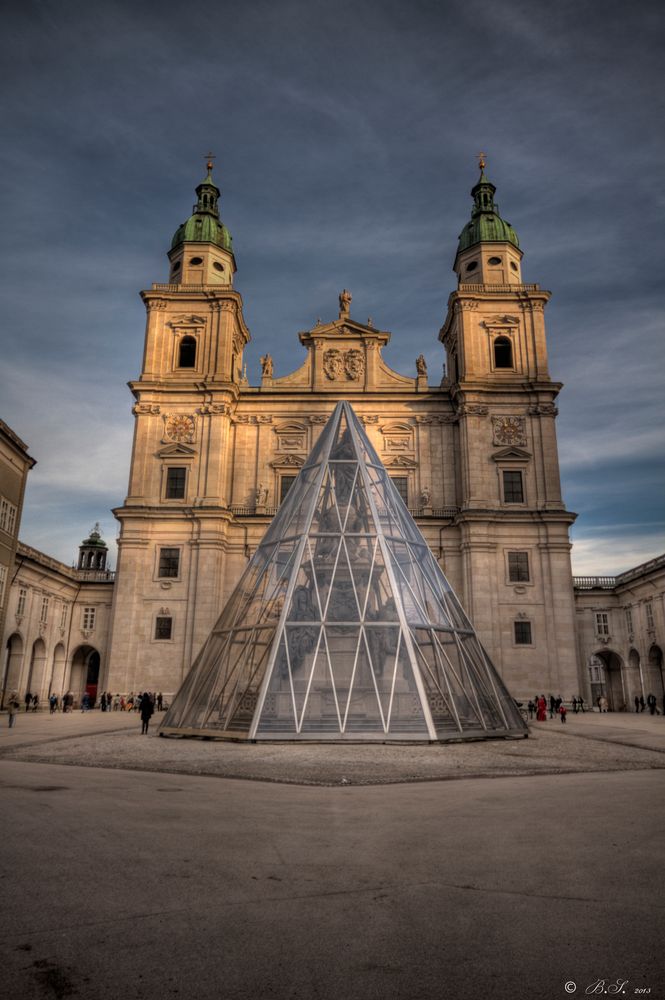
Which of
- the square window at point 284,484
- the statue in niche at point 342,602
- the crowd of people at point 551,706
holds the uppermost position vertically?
the square window at point 284,484

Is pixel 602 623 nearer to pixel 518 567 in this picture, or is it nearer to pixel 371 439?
pixel 518 567

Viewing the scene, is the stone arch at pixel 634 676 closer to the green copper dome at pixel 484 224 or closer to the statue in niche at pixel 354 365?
the statue in niche at pixel 354 365

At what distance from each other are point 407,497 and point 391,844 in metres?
39.9

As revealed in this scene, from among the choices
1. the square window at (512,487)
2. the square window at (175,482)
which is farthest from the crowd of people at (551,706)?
the square window at (175,482)

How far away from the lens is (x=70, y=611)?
51875 millimetres

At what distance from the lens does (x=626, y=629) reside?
165 feet

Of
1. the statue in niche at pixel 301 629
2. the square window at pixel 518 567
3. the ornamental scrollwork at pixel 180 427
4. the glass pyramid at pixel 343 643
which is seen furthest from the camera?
the ornamental scrollwork at pixel 180 427

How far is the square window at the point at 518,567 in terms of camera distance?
44.5 meters

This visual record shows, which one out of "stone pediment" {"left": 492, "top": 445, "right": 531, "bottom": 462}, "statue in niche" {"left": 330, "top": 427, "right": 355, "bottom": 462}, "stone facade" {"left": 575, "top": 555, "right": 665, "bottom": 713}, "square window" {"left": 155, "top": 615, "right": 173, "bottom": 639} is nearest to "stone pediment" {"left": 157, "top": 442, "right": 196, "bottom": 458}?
"square window" {"left": 155, "top": 615, "right": 173, "bottom": 639}

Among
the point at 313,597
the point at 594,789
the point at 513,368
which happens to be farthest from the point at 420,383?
the point at 594,789

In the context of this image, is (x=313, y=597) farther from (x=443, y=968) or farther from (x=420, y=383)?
(x=420, y=383)

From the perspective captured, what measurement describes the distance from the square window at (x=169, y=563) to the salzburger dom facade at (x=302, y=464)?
89 millimetres

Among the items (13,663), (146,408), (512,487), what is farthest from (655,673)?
(13,663)

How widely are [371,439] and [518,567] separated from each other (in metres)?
13.0
